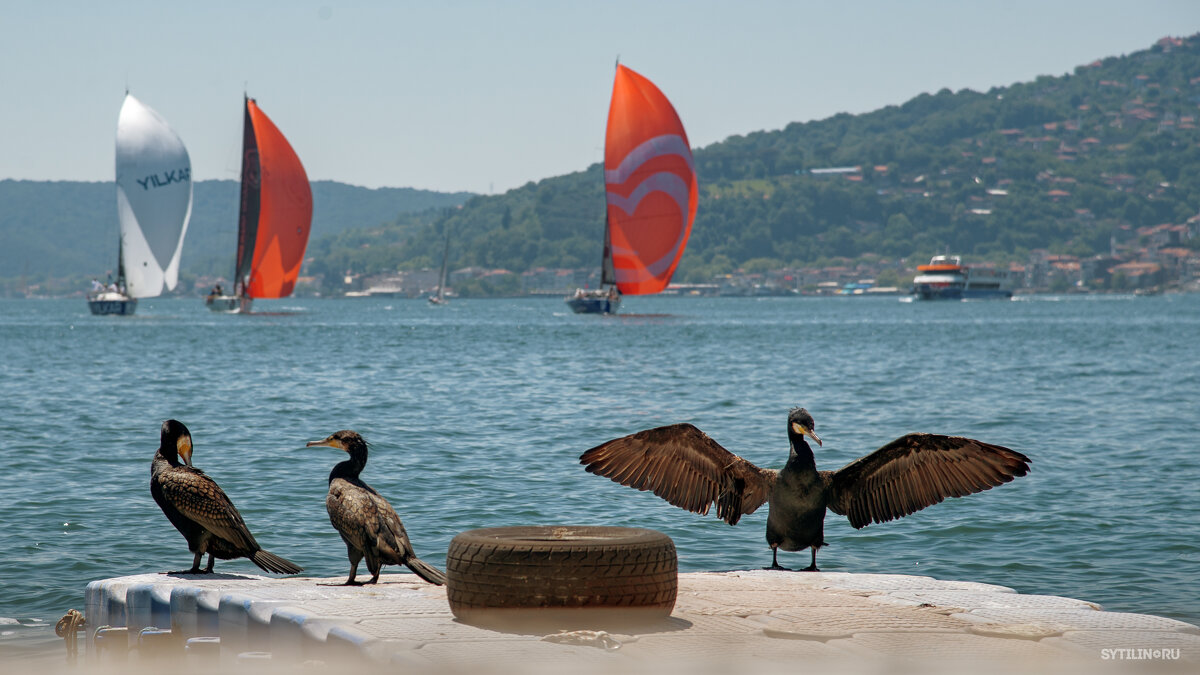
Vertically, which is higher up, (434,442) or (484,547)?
(484,547)

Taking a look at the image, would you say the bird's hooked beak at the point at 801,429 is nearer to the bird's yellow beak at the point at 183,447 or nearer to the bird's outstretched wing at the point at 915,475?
the bird's outstretched wing at the point at 915,475

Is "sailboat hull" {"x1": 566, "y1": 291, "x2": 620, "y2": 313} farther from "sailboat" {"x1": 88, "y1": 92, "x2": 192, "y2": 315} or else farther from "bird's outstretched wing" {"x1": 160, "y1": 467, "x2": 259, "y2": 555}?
"bird's outstretched wing" {"x1": 160, "y1": 467, "x2": 259, "y2": 555}

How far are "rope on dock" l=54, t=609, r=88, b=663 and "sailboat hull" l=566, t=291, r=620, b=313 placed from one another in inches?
3415

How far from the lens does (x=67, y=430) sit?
24.8 metres

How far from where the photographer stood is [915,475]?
8.72 m

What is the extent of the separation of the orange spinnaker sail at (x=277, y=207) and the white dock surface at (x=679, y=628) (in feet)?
284

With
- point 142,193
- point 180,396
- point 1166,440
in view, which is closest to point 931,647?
point 1166,440

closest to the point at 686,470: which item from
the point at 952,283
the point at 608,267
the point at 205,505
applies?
the point at 205,505

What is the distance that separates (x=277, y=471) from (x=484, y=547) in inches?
487

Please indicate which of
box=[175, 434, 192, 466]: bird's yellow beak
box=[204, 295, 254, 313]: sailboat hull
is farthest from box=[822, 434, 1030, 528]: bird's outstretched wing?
box=[204, 295, 254, 313]: sailboat hull

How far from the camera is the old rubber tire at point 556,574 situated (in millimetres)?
6962

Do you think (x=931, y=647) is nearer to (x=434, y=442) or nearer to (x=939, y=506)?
(x=939, y=506)

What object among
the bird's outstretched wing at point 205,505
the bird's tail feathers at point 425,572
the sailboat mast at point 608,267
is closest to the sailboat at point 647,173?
the sailboat mast at point 608,267

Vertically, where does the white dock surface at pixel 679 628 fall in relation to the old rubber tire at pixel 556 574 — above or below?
below
